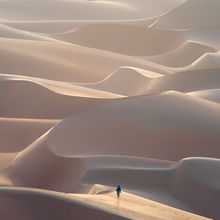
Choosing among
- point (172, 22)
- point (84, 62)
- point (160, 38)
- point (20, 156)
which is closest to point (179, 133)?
point (20, 156)

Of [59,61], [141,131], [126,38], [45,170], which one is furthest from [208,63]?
[45,170]

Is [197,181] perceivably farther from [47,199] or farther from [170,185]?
[47,199]

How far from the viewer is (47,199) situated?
440cm

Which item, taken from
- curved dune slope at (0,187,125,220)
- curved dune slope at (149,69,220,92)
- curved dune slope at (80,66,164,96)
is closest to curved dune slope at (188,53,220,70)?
curved dune slope at (149,69,220,92)

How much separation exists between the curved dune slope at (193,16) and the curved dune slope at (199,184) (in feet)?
38.3

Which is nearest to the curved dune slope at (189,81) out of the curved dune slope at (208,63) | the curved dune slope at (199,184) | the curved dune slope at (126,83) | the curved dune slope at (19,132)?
the curved dune slope at (126,83)

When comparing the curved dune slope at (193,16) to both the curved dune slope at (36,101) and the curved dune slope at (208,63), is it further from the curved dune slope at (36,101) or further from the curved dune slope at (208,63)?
the curved dune slope at (36,101)

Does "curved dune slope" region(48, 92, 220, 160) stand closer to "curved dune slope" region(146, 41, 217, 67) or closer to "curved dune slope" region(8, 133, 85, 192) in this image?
"curved dune slope" region(8, 133, 85, 192)

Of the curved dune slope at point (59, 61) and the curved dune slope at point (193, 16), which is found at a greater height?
the curved dune slope at point (193, 16)

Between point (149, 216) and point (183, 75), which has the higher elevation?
point (183, 75)

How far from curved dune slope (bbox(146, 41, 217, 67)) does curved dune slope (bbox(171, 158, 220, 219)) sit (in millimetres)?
8776

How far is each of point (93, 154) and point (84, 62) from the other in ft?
21.3

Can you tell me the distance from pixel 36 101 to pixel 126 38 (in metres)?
8.20

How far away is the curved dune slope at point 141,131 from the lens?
21.2 feet
